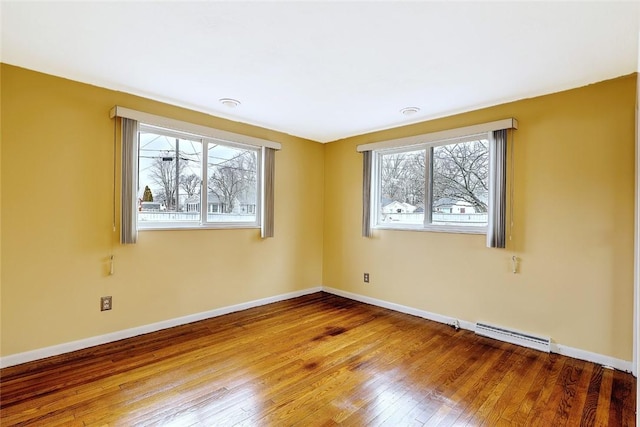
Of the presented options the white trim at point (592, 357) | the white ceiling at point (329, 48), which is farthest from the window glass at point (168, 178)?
the white trim at point (592, 357)

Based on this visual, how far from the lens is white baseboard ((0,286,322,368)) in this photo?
2443 mm

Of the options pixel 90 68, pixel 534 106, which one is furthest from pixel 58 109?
pixel 534 106

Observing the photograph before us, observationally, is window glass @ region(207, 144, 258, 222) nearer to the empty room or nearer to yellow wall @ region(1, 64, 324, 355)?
the empty room

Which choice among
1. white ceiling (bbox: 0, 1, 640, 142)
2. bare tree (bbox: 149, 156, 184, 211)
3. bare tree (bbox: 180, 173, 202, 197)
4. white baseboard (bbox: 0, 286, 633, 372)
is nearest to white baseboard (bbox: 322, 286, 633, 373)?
white baseboard (bbox: 0, 286, 633, 372)

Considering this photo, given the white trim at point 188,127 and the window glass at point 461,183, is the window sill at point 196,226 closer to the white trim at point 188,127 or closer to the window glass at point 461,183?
the white trim at point 188,127

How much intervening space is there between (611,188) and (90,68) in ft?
13.7

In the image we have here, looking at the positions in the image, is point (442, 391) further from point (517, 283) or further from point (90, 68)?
point (90, 68)

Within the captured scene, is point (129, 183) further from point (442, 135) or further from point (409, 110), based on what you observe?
point (442, 135)

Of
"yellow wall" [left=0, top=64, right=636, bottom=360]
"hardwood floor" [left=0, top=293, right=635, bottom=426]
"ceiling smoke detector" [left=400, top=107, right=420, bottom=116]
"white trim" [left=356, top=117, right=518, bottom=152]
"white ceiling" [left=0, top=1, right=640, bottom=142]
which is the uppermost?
"white ceiling" [left=0, top=1, right=640, bottom=142]

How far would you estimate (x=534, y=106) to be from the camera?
2904 mm

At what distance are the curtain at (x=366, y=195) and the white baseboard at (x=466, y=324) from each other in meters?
0.89

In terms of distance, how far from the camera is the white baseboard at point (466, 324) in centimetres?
248

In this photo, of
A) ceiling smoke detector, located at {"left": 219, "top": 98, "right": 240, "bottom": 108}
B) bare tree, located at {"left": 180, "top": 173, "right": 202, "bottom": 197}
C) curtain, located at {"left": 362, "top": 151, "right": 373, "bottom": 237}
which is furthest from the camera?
curtain, located at {"left": 362, "top": 151, "right": 373, "bottom": 237}

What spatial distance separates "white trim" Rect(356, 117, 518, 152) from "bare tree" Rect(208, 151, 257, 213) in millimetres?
1450
